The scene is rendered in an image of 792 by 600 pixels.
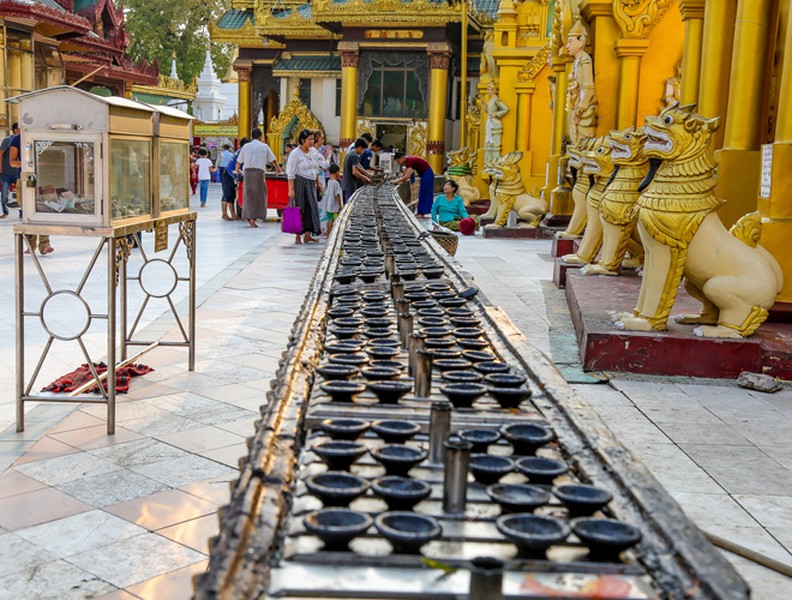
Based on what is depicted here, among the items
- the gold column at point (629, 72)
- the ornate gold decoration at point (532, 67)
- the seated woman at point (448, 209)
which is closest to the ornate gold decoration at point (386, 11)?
the ornate gold decoration at point (532, 67)

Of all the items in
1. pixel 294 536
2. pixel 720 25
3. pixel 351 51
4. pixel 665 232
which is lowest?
pixel 294 536

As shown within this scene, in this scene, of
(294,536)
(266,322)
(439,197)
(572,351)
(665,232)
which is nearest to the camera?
(294,536)

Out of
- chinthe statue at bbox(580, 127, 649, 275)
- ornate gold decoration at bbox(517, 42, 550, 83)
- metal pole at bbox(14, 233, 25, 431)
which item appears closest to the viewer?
metal pole at bbox(14, 233, 25, 431)

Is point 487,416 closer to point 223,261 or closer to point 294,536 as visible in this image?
point 294,536

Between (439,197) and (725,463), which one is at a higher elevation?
(439,197)

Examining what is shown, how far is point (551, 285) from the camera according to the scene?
354 inches

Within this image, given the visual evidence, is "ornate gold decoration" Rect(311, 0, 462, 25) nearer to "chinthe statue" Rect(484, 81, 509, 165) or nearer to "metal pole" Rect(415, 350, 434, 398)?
"chinthe statue" Rect(484, 81, 509, 165)

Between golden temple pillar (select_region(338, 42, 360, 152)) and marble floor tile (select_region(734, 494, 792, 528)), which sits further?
golden temple pillar (select_region(338, 42, 360, 152))

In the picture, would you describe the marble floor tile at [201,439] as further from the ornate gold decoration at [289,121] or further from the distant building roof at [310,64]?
the distant building roof at [310,64]

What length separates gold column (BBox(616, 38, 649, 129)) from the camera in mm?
10156

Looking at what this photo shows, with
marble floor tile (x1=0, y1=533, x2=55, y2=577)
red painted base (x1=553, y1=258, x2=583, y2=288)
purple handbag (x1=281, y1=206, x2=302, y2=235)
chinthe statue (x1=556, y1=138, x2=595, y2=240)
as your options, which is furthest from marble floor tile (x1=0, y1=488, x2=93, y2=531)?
purple handbag (x1=281, y1=206, x2=302, y2=235)

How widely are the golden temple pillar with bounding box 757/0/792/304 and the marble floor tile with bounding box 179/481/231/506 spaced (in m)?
4.17

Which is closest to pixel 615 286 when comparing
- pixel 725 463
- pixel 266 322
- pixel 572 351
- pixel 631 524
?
pixel 572 351

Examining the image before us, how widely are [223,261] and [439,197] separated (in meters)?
4.41
